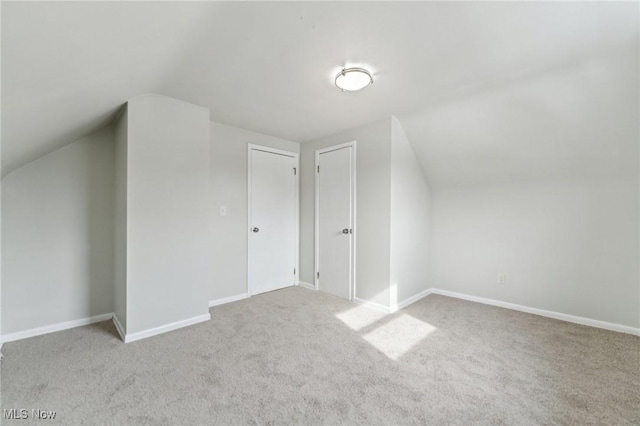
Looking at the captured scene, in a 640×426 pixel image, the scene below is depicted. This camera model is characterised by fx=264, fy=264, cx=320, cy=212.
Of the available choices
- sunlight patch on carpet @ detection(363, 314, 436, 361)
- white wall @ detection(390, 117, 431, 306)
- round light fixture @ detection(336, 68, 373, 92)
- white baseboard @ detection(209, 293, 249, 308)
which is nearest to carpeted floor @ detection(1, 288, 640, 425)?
sunlight patch on carpet @ detection(363, 314, 436, 361)

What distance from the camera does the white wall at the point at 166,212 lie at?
7.87 feet

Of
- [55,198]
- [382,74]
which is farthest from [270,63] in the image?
[55,198]

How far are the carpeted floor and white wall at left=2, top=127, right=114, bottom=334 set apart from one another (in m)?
0.31

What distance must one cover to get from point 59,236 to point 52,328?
0.89 m

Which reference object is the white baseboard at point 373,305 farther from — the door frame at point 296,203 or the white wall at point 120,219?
the white wall at point 120,219

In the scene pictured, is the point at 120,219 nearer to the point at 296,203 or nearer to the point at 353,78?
the point at 296,203

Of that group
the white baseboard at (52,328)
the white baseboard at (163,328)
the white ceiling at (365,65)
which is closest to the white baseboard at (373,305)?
the white baseboard at (163,328)

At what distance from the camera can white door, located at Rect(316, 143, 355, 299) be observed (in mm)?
3514

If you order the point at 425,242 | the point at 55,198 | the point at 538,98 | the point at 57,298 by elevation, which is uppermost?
the point at 538,98

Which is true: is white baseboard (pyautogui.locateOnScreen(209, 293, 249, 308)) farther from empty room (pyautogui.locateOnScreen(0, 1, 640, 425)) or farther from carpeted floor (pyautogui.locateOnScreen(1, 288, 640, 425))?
carpeted floor (pyautogui.locateOnScreen(1, 288, 640, 425))

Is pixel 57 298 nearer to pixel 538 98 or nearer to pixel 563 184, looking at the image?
pixel 538 98

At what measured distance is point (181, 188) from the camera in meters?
2.66

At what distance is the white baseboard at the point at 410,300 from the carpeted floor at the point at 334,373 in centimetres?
31

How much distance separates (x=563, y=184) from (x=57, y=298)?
5.38 meters
